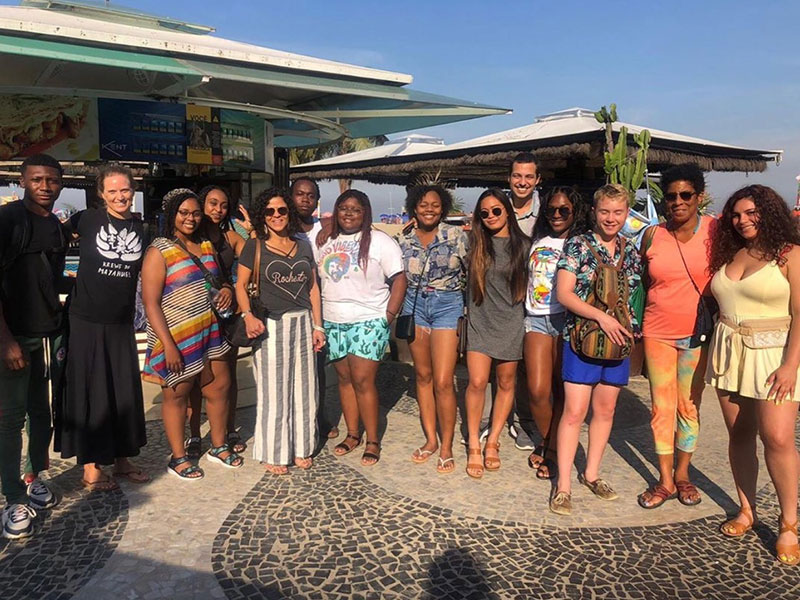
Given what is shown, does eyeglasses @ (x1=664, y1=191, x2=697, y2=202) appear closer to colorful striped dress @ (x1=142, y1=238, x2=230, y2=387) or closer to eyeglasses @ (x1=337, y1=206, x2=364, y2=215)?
eyeglasses @ (x1=337, y1=206, x2=364, y2=215)

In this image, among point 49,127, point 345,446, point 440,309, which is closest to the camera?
point 440,309

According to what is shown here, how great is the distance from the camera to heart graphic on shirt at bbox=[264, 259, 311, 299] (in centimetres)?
365

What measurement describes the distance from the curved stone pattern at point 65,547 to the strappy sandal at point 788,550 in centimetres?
317

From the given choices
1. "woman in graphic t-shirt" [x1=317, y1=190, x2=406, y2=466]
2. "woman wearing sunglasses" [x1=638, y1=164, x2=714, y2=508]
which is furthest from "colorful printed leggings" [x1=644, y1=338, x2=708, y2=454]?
"woman in graphic t-shirt" [x1=317, y1=190, x2=406, y2=466]

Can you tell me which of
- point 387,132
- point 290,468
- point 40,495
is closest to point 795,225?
point 290,468

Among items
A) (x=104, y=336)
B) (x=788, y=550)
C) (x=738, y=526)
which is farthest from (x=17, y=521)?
(x=788, y=550)

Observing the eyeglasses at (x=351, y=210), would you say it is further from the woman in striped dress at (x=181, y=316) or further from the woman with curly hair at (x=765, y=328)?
the woman with curly hair at (x=765, y=328)

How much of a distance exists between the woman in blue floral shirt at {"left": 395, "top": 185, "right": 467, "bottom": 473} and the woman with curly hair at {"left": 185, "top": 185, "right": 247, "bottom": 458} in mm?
1144

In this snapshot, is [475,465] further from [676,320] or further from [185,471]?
[185,471]

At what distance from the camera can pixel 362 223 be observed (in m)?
3.83

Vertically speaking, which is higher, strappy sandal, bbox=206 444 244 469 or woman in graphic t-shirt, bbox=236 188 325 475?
woman in graphic t-shirt, bbox=236 188 325 475

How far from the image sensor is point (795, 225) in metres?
2.75

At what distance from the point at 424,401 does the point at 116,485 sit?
195 cm

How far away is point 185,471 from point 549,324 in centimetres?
241
